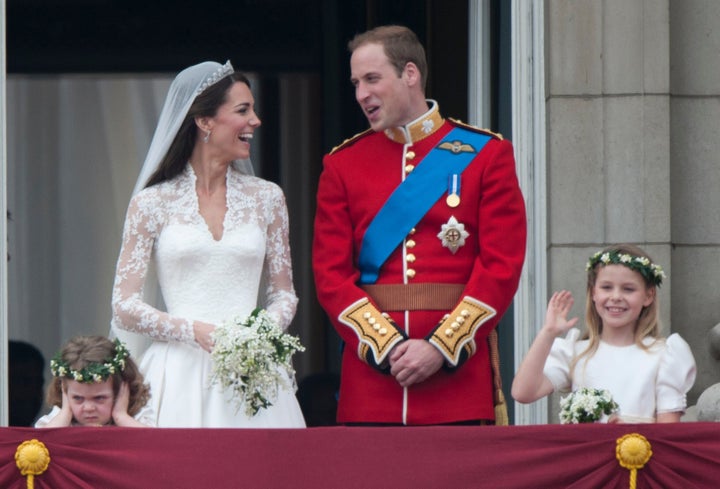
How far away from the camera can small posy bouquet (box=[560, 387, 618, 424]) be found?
6652 mm

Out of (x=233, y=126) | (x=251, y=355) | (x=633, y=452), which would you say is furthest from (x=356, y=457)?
(x=233, y=126)

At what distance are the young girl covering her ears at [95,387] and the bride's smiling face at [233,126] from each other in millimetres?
864

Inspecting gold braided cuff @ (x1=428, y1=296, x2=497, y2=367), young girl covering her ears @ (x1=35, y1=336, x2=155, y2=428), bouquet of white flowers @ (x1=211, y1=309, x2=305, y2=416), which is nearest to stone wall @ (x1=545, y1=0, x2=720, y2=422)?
gold braided cuff @ (x1=428, y1=296, x2=497, y2=367)

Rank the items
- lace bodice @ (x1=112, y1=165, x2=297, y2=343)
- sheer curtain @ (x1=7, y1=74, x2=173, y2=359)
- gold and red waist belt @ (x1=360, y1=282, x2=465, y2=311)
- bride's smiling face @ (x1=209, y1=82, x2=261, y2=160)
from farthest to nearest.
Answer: sheer curtain @ (x1=7, y1=74, x2=173, y2=359) → bride's smiling face @ (x1=209, y1=82, x2=261, y2=160) → lace bodice @ (x1=112, y1=165, x2=297, y2=343) → gold and red waist belt @ (x1=360, y1=282, x2=465, y2=311)

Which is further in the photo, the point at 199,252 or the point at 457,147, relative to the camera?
the point at 199,252

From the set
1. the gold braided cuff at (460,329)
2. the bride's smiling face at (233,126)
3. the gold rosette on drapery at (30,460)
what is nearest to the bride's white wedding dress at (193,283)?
the bride's smiling face at (233,126)

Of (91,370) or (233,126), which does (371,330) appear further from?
(233,126)

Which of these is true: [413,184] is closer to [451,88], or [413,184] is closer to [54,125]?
[451,88]

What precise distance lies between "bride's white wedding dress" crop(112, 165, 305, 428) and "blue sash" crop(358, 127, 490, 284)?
0.41 m

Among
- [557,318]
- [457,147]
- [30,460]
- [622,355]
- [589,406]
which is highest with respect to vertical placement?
[457,147]

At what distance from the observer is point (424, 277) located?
281 inches

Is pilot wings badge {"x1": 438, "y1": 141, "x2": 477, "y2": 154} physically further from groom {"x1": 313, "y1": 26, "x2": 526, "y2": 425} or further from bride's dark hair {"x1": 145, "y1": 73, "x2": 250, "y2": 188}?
bride's dark hair {"x1": 145, "y1": 73, "x2": 250, "y2": 188}

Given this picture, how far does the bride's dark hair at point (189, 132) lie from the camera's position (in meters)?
7.61

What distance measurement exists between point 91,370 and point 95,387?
0.20ft
